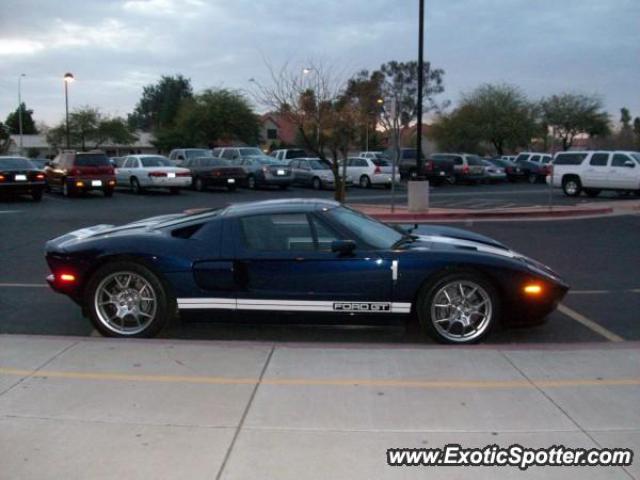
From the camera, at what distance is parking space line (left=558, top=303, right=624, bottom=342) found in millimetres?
6715

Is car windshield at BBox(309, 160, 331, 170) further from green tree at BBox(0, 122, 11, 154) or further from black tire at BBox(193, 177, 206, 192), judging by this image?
green tree at BBox(0, 122, 11, 154)

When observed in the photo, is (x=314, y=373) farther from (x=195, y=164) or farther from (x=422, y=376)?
(x=195, y=164)

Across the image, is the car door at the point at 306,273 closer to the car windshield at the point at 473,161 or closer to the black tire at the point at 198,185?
the black tire at the point at 198,185

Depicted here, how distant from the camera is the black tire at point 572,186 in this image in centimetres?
2656

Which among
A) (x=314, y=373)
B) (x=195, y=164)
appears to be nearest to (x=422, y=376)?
(x=314, y=373)

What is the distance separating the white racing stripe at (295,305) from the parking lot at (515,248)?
377mm

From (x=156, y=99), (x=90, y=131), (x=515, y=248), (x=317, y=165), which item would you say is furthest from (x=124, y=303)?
(x=156, y=99)

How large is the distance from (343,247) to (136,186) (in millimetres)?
24380

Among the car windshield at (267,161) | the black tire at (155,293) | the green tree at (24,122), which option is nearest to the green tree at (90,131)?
the green tree at (24,122)

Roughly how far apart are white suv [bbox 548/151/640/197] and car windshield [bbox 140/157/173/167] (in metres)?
15.3

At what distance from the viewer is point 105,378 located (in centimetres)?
529

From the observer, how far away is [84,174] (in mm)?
26719

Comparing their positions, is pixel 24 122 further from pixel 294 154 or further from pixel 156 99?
pixel 294 154

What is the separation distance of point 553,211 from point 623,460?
15779 mm
